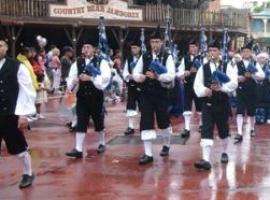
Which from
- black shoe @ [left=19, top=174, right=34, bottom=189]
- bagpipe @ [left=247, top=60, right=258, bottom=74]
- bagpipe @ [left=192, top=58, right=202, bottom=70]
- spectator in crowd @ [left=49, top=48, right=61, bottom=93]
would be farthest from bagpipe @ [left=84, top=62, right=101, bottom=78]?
spectator in crowd @ [left=49, top=48, right=61, bottom=93]

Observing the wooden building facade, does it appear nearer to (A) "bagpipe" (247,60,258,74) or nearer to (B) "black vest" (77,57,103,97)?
(A) "bagpipe" (247,60,258,74)

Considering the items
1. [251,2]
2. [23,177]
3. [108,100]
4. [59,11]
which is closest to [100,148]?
[23,177]

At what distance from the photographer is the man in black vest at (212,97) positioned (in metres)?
9.75

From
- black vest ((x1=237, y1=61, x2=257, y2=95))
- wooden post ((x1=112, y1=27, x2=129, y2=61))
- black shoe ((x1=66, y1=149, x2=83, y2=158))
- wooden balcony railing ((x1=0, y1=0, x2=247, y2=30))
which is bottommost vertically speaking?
black shoe ((x1=66, y1=149, x2=83, y2=158))

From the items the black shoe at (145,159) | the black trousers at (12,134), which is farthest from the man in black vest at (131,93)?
the black trousers at (12,134)

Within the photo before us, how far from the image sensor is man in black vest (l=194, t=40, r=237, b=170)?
9750mm

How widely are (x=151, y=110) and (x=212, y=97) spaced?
101 centimetres

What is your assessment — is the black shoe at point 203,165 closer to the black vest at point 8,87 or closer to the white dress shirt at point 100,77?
the white dress shirt at point 100,77

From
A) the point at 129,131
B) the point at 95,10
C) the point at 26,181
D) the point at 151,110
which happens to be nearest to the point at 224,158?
the point at 151,110

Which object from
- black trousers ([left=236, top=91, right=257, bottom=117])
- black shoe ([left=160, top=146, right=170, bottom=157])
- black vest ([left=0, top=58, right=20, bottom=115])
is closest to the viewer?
black vest ([left=0, top=58, right=20, bottom=115])

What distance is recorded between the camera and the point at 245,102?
13070mm

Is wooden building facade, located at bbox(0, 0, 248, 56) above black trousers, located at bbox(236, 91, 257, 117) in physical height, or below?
above

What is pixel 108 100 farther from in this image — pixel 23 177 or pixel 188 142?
pixel 23 177

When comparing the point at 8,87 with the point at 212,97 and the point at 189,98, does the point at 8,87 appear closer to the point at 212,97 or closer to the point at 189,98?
the point at 212,97
